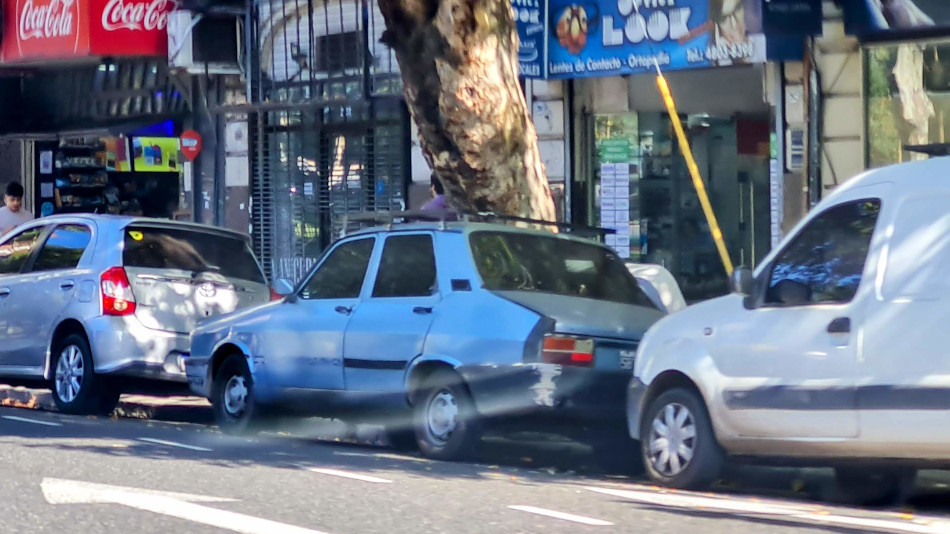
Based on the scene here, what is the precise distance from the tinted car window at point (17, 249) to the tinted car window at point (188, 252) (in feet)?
4.16

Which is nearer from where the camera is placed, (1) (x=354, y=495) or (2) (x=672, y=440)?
(1) (x=354, y=495)

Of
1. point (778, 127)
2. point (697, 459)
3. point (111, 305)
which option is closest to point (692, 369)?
point (697, 459)

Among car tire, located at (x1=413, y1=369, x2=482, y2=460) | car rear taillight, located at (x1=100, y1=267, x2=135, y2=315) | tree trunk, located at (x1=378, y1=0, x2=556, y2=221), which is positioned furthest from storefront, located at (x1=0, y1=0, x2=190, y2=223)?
car tire, located at (x1=413, y1=369, x2=482, y2=460)

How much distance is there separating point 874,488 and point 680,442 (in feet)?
3.70

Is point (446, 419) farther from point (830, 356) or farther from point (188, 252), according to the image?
point (188, 252)

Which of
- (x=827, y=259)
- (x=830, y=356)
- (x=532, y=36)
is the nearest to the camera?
(x=830, y=356)

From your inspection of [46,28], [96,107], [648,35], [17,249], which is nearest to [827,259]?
[648,35]

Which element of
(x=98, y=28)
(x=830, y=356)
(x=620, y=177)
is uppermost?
(x=98, y=28)

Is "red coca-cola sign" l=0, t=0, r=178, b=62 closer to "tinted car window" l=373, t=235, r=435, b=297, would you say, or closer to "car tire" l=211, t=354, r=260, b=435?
"car tire" l=211, t=354, r=260, b=435

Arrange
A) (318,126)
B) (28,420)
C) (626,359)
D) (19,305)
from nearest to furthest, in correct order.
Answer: (626,359), (28,420), (19,305), (318,126)

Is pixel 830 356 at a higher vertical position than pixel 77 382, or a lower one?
higher

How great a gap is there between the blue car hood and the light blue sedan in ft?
0.04

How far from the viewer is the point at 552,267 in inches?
414

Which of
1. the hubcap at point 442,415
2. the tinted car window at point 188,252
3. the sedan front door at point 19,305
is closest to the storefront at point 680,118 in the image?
the tinted car window at point 188,252
